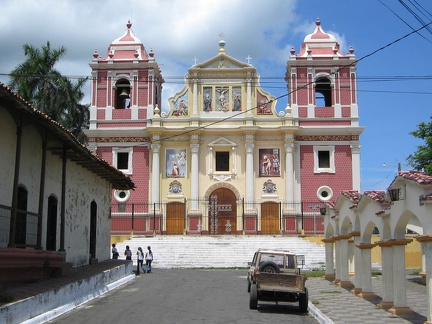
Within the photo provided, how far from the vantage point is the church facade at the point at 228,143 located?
39312 mm

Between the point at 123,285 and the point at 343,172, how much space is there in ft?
72.7

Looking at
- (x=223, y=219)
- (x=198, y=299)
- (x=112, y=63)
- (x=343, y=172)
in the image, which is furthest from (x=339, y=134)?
(x=198, y=299)

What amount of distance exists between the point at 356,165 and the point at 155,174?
12.6 meters

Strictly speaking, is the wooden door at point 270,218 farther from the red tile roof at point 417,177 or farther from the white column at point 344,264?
the red tile roof at point 417,177

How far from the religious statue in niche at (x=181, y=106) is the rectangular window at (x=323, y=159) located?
358 inches

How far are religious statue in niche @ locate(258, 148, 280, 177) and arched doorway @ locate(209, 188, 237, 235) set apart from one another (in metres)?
2.53

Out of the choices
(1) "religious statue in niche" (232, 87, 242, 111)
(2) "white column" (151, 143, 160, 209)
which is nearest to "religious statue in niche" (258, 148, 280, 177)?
(1) "religious statue in niche" (232, 87, 242, 111)

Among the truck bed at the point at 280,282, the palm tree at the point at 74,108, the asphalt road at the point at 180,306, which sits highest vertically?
the palm tree at the point at 74,108

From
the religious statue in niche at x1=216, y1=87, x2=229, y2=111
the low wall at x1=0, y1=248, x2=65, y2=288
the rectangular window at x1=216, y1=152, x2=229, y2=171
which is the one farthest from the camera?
the religious statue in niche at x1=216, y1=87, x2=229, y2=111

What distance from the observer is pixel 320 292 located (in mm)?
19047

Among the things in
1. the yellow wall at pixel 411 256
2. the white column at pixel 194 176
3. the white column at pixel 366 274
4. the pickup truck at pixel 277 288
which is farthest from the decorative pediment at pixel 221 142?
the pickup truck at pixel 277 288

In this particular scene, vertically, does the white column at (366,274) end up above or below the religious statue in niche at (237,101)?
below

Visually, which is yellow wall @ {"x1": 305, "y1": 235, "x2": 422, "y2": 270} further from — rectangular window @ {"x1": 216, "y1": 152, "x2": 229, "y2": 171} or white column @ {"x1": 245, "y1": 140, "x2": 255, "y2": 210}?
rectangular window @ {"x1": 216, "y1": 152, "x2": 229, "y2": 171}

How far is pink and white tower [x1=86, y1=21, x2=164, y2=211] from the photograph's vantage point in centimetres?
4019
